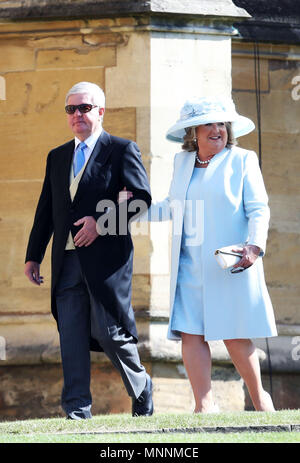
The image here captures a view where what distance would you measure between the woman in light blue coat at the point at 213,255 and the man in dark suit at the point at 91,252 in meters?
0.26

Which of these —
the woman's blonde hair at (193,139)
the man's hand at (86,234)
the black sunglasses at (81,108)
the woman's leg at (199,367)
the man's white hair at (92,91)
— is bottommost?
the woman's leg at (199,367)

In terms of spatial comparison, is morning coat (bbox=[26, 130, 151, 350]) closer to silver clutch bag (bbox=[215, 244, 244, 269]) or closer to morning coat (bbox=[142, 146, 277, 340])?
morning coat (bbox=[142, 146, 277, 340])

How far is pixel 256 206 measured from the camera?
22.4ft

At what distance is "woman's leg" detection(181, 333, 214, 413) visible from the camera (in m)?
6.88

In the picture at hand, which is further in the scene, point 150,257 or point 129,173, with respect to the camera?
point 150,257

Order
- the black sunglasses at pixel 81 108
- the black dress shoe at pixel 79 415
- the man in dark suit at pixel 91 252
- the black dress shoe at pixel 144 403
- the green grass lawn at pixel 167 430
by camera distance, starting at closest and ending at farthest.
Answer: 1. the green grass lawn at pixel 167 430
2. the black dress shoe at pixel 79 415
3. the man in dark suit at pixel 91 252
4. the black sunglasses at pixel 81 108
5. the black dress shoe at pixel 144 403

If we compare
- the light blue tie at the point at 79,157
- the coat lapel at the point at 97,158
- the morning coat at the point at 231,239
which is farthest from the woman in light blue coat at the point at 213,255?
the light blue tie at the point at 79,157

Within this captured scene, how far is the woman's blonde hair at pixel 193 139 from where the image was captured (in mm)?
7027

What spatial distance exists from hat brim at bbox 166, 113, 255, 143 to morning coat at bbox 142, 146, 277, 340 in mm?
175

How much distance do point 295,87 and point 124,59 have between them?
5.09 feet

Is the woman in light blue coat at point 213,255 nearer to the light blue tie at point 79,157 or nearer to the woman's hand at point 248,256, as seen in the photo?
the woman's hand at point 248,256

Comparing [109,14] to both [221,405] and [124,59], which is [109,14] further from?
[221,405]

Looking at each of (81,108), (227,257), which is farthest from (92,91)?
(227,257)
